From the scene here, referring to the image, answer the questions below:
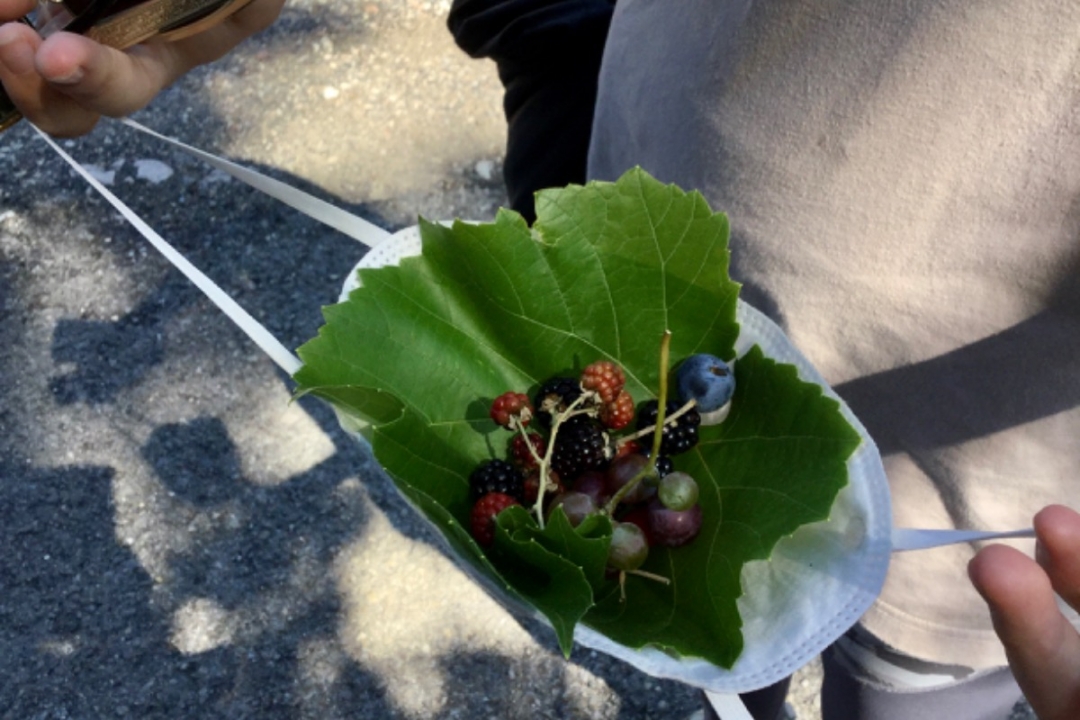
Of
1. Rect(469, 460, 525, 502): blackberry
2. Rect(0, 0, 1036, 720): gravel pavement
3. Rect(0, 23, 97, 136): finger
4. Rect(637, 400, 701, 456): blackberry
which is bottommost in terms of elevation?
Rect(0, 0, 1036, 720): gravel pavement

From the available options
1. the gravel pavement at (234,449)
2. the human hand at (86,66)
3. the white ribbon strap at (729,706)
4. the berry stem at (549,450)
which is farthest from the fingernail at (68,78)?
the gravel pavement at (234,449)

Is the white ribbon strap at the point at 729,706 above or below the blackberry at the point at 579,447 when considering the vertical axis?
below

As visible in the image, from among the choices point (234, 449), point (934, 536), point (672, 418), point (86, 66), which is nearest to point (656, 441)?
point (672, 418)

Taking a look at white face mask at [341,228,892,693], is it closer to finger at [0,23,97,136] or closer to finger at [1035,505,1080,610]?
finger at [1035,505,1080,610]

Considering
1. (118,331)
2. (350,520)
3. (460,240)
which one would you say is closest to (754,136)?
(460,240)

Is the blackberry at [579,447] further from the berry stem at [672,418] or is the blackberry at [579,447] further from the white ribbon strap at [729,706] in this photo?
the white ribbon strap at [729,706]

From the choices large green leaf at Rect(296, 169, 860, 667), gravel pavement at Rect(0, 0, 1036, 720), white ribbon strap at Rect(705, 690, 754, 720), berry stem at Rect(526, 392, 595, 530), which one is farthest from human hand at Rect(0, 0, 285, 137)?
gravel pavement at Rect(0, 0, 1036, 720)

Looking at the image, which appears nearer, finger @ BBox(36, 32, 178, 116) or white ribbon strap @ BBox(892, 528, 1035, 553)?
white ribbon strap @ BBox(892, 528, 1035, 553)
